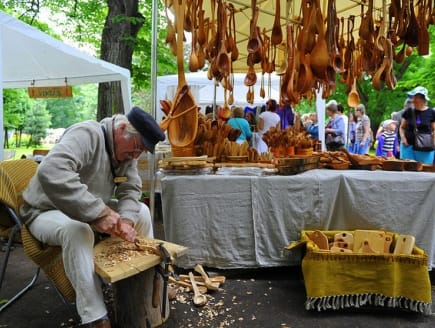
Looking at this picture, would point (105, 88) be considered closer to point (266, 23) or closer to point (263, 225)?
point (266, 23)

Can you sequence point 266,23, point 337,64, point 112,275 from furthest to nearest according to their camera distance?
point 266,23, point 337,64, point 112,275

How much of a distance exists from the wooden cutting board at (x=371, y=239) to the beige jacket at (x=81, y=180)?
144 cm

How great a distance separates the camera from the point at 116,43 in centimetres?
633

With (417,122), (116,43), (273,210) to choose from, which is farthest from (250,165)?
(116,43)

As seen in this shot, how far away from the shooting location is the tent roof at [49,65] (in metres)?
5.03

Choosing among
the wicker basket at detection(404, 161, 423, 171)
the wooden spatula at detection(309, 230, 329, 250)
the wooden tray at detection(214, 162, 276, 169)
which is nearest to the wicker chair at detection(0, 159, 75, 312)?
the wooden tray at detection(214, 162, 276, 169)

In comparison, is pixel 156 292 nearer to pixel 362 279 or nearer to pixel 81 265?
pixel 81 265

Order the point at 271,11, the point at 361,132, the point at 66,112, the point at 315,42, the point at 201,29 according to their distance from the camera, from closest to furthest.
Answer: the point at 315,42 < the point at 201,29 < the point at 271,11 < the point at 361,132 < the point at 66,112

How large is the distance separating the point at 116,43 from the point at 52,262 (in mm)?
5198

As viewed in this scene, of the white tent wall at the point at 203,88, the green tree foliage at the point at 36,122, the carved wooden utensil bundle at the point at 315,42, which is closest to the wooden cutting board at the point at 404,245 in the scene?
the carved wooden utensil bundle at the point at 315,42

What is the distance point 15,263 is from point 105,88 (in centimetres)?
386

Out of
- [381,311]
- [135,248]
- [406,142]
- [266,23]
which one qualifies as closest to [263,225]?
[381,311]

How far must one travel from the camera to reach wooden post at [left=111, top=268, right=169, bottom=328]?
6.31ft

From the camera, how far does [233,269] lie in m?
2.79
